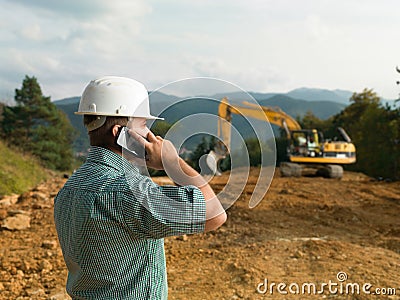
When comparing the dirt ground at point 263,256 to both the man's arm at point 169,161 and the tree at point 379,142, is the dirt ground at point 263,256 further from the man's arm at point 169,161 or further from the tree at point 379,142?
the tree at point 379,142

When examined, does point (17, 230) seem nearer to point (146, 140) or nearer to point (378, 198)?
point (146, 140)

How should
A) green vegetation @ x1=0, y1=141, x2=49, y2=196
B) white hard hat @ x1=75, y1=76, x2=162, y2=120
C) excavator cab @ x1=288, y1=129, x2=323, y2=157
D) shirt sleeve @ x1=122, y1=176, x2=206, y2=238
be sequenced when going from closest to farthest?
shirt sleeve @ x1=122, y1=176, x2=206, y2=238 → white hard hat @ x1=75, y1=76, x2=162, y2=120 → green vegetation @ x1=0, y1=141, x2=49, y2=196 → excavator cab @ x1=288, y1=129, x2=323, y2=157

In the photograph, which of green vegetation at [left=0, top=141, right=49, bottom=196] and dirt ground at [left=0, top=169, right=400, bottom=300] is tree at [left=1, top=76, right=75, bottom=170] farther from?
dirt ground at [left=0, top=169, right=400, bottom=300]

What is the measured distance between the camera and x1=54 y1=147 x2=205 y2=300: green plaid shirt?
1606 millimetres

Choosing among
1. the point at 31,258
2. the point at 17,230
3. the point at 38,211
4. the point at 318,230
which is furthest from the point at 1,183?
the point at 318,230

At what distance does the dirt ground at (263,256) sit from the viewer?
5090 millimetres

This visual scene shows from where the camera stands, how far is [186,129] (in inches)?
80.7

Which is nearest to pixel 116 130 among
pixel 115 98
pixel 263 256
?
pixel 115 98

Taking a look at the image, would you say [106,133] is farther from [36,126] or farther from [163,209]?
[36,126]

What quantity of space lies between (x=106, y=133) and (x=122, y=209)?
334 mm

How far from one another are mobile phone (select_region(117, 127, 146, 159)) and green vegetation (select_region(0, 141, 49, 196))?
12159 millimetres

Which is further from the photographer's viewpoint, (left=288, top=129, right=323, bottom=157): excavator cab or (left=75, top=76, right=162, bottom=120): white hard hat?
(left=288, top=129, right=323, bottom=157): excavator cab

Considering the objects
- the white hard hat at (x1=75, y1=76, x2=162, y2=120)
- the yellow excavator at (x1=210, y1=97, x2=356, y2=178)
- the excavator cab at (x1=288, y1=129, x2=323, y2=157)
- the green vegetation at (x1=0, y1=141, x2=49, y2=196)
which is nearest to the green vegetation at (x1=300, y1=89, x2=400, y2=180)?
the yellow excavator at (x1=210, y1=97, x2=356, y2=178)

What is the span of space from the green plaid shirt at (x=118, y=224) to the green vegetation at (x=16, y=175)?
39.4ft
